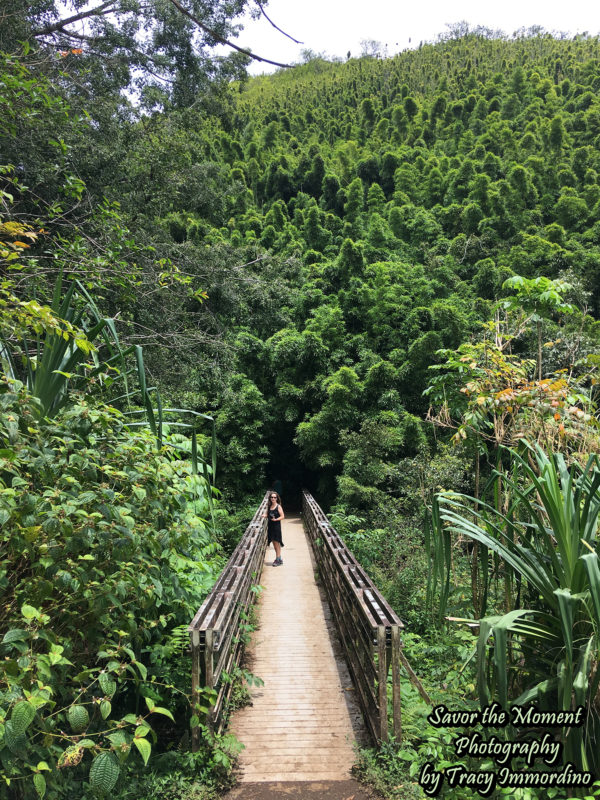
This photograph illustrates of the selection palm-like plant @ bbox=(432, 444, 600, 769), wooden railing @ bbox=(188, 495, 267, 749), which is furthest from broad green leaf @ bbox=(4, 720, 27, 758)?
palm-like plant @ bbox=(432, 444, 600, 769)

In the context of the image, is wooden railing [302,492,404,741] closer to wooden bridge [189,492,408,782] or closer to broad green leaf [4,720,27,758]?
wooden bridge [189,492,408,782]

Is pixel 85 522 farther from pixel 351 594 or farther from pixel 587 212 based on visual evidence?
pixel 587 212

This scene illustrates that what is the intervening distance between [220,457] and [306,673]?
10.6 metres

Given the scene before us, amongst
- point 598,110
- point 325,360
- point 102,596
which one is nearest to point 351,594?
point 102,596

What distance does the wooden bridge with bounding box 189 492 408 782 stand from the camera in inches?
93.4

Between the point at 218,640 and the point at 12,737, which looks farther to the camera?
the point at 218,640

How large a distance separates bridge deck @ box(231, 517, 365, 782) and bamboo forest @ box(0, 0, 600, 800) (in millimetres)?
90

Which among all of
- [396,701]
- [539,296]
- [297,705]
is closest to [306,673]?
[297,705]

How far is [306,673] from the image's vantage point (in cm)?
332

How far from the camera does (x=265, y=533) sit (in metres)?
7.29

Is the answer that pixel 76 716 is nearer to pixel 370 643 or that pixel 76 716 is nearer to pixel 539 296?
pixel 370 643

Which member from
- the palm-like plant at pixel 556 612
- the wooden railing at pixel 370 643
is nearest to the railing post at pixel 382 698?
the wooden railing at pixel 370 643

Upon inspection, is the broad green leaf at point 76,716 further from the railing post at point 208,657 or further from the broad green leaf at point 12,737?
the railing post at point 208,657

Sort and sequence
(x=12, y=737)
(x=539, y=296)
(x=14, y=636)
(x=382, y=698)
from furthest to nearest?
1. (x=539, y=296)
2. (x=382, y=698)
3. (x=14, y=636)
4. (x=12, y=737)
